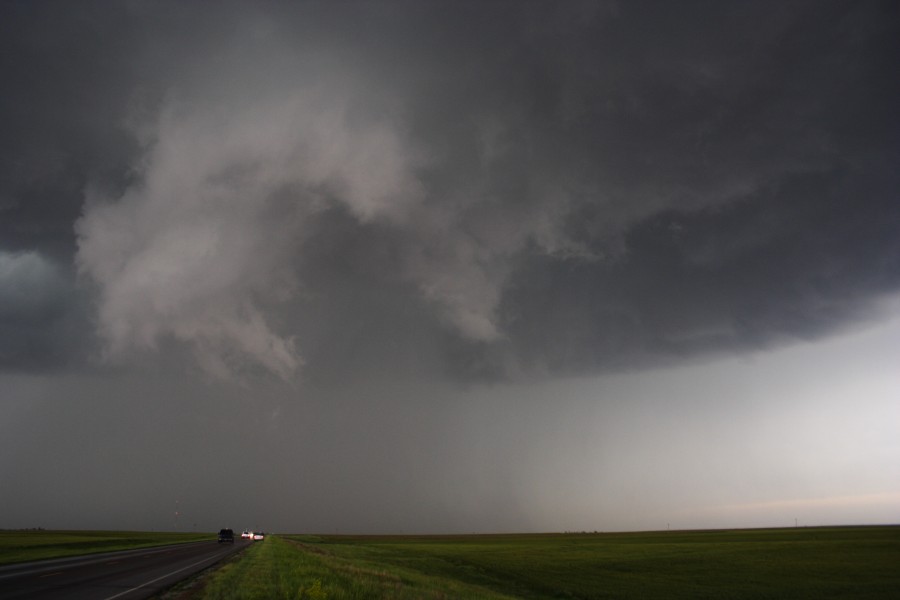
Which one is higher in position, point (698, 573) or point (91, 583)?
point (91, 583)

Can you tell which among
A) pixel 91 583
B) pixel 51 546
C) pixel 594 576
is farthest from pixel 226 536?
pixel 91 583

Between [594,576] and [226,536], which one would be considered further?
[226,536]

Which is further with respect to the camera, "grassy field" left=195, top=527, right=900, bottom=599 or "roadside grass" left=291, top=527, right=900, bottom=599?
"roadside grass" left=291, top=527, right=900, bottom=599

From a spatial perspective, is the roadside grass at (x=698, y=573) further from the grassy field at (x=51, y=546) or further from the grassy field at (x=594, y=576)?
the grassy field at (x=51, y=546)

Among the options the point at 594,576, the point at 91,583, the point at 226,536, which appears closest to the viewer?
the point at 91,583

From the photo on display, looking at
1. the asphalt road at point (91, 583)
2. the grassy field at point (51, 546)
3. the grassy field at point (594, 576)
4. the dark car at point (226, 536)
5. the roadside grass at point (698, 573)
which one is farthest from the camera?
the dark car at point (226, 536)

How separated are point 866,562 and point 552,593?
33258 mm

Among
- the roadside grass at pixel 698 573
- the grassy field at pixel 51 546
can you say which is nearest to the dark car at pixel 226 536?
the grassy field at pixel 51 546

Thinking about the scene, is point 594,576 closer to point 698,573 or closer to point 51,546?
point 698,573

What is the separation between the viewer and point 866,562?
5012 cm

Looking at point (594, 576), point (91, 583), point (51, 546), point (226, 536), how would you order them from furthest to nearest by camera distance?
1. point (226, 536)
2. point (51, 546)
3. point (594, 576)
4. point (91, 583)

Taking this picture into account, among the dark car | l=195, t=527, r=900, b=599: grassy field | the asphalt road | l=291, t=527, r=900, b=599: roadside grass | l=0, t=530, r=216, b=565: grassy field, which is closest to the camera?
the asphalt road

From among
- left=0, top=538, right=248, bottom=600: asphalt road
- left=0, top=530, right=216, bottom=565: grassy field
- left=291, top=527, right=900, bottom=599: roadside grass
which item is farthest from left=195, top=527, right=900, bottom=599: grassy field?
left=0, top=530, right=216, bottom=565: grassy field

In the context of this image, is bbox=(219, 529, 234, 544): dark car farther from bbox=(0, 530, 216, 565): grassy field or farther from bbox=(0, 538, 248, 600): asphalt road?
bbox=(0, 538, 248, 600): asphalt road
